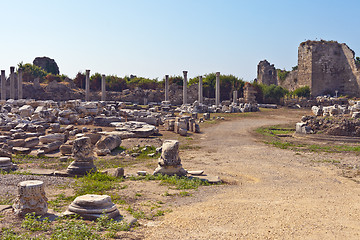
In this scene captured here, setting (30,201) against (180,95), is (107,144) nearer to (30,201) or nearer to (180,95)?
(30,201)

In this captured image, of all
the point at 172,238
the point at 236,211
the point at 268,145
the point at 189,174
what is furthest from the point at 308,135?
the point at 172,238

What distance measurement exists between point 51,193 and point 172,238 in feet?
12.5

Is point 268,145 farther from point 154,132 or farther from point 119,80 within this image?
point 119,80

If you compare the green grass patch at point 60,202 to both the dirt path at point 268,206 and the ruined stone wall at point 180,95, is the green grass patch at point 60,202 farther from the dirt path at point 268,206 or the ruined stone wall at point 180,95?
the ruined stone wall at point 180,95

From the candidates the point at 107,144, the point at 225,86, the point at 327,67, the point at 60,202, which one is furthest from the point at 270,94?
the point at 60,202

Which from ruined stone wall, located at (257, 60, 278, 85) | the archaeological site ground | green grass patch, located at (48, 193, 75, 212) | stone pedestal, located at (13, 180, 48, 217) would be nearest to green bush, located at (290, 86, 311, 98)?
ruined stone wall, located at (257, 60, 278, 85)

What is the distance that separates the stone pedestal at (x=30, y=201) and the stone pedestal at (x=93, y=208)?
469 millimetres

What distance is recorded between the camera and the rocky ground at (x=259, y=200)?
18.7 ft

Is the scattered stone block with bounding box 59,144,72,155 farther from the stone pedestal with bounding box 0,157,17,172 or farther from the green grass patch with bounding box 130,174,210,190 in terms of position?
the green grass patch with bounding box 130,174,210,190

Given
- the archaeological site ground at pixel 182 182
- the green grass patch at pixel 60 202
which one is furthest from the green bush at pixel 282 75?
the green grass patch at pixel 60 202

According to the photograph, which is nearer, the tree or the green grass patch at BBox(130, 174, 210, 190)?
the green grass patch at BBox(130, 174, 210, 190)

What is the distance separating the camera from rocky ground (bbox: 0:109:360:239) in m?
5.71

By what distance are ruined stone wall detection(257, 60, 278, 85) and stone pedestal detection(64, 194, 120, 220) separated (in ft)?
185

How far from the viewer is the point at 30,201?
6.35 metres
